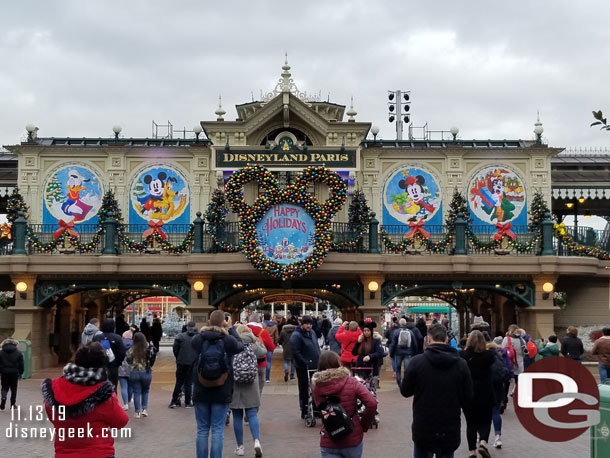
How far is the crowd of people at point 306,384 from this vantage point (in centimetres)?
671

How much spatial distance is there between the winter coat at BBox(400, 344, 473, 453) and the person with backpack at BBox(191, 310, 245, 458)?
102 inches

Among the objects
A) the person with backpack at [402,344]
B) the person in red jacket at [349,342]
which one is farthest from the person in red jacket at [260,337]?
the person with backpack at [402,344]

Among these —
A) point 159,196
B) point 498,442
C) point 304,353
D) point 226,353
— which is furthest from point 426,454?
point 159,196

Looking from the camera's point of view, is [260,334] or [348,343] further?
[348,343]

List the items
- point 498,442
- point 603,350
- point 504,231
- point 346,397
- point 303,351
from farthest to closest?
point 504,231, point 603,350, point 303,351, point 498,442, point 346,397

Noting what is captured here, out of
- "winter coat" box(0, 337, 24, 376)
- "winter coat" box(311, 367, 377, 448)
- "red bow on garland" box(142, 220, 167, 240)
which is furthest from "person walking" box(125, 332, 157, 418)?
"red bow on garland" box(142, 220, 167, 240)

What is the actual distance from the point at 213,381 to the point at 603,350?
30.4 ft

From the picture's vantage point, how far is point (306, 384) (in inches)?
548

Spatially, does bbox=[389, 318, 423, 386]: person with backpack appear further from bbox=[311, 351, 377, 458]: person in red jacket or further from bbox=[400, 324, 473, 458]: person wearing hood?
bbox=[311, 351, 377, 458]: person in red jacket

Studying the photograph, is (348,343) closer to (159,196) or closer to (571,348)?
(571,348)

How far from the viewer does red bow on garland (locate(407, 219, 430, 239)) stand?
84.1ft

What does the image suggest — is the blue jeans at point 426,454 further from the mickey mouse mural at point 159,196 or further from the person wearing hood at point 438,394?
the mickey mouse mural at point 159,196

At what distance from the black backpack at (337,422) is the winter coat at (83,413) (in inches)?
78.5

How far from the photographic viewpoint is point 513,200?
27812 mm
